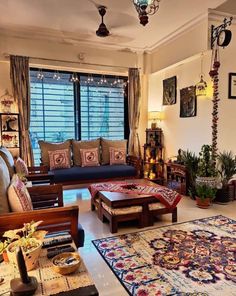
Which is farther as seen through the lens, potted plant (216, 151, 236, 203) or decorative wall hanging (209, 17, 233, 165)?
potted plant (216, 151, 236, 203)

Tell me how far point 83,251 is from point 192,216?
1.69 metres

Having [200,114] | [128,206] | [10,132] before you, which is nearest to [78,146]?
[10,132]

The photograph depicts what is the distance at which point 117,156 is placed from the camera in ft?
16.8

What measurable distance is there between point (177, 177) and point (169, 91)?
74.4 inches

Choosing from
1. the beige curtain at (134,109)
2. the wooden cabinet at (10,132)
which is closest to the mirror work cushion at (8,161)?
the wooden cabinet at (10,132)

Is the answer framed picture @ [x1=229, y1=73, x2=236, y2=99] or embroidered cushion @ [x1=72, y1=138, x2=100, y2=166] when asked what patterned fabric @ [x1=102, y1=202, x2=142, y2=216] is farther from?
framed picture @ [x1=229, y1=73, x2=236, y2=99]

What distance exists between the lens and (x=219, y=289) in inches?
73.1

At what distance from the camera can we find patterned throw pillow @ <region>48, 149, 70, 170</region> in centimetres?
462

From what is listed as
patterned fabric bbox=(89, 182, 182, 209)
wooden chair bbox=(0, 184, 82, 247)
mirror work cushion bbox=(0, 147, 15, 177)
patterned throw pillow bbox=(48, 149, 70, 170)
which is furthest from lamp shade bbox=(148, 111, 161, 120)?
wooden chair bbox=(0, 184, 82, 247)

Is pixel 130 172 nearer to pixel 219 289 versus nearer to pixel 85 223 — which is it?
pixel 85 223

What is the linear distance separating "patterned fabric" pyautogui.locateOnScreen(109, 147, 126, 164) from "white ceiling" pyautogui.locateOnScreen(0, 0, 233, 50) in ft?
7.54

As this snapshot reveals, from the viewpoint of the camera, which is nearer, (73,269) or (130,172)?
(73,269)

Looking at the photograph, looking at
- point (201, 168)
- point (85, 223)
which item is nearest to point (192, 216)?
point (201, 168)

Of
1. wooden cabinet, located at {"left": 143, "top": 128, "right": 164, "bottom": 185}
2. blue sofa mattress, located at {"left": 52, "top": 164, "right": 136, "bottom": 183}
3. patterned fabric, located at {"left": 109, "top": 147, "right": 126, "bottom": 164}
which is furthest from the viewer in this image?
wooden cabinet, located at {"left": 143, "top": 128, "right": 164, "bottom": 185}
